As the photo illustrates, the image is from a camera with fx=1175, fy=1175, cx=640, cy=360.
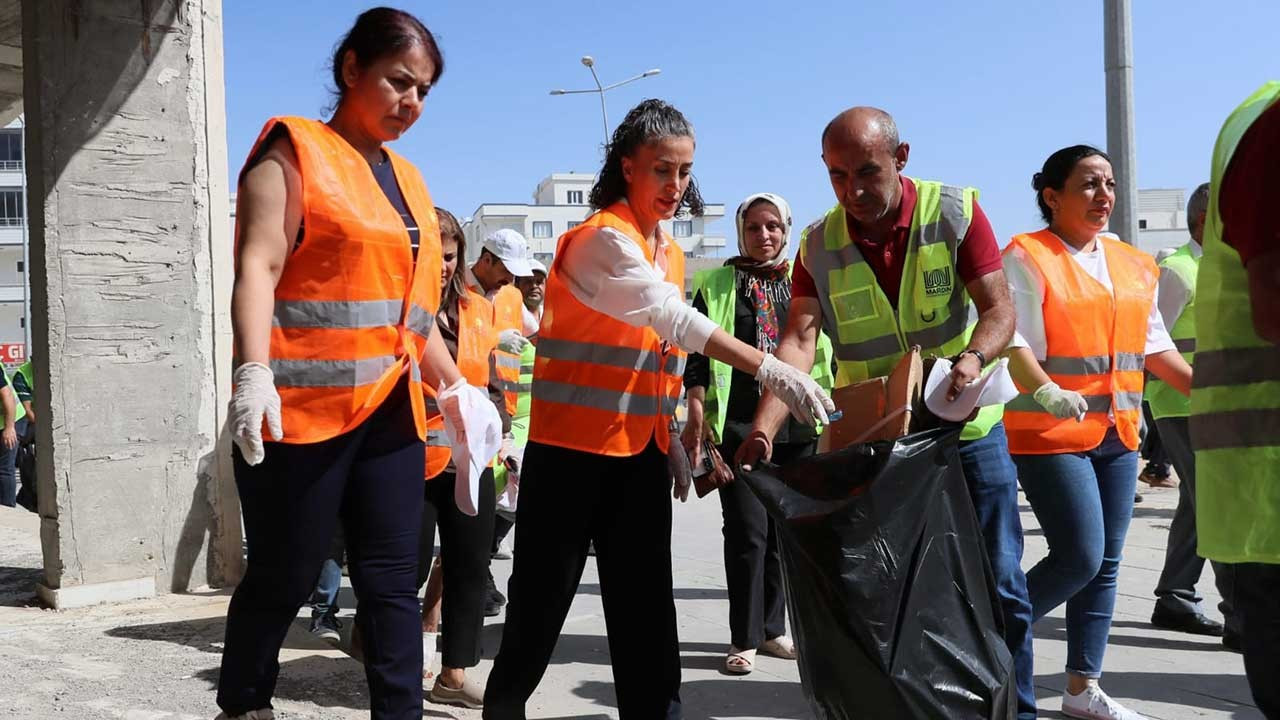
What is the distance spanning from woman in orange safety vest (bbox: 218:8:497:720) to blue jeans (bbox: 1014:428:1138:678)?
210 centimetres

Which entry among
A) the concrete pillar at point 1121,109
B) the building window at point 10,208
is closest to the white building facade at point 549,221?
the building window at point 10,208

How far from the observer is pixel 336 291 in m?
2.77

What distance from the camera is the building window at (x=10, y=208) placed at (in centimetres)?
5544

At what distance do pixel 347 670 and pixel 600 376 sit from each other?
5.63ft

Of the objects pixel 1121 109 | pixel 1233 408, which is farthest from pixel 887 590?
pixel 1121 109

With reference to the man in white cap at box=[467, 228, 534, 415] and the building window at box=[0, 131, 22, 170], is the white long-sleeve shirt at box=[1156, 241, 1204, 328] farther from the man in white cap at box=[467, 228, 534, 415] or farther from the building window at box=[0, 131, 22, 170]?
the building window at box=[0, 131, 22, 170]

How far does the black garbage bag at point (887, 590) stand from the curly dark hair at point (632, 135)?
1105mm

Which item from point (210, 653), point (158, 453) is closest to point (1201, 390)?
point (210, 653)

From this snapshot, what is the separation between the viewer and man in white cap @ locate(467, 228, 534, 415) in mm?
5828

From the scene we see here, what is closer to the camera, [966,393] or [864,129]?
[966,393]

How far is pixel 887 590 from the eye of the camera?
8.83ft

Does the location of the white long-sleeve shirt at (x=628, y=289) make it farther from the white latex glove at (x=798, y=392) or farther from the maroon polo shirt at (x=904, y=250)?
the maroon polo shirt at (x=904, y=250)

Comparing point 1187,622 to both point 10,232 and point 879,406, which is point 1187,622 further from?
point 10,232

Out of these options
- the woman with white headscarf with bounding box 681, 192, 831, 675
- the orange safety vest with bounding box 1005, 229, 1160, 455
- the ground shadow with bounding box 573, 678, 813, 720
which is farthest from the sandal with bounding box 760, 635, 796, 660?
the orange safety vest with bounding box 1005, 229, 1160, 455
